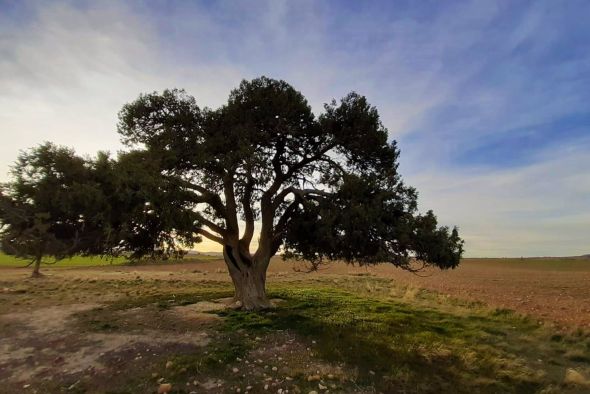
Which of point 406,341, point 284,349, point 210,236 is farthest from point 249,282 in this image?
point 406,341

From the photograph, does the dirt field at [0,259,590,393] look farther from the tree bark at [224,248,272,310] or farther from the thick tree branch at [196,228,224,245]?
the thick tree branch at [196,228,224,245]

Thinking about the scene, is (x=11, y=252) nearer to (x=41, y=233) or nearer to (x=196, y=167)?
(x=41, y=233)

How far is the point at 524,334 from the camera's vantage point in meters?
20.7

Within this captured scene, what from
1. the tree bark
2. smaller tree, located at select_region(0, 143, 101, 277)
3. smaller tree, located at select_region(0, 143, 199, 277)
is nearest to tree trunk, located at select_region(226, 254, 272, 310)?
the tree bark

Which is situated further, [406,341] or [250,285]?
[250,285]

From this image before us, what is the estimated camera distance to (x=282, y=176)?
26.1 meters

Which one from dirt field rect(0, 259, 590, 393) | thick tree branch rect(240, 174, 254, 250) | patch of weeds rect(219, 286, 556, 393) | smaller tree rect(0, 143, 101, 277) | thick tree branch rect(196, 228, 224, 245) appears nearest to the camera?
dirt field rect(0, 259, 590, 393)

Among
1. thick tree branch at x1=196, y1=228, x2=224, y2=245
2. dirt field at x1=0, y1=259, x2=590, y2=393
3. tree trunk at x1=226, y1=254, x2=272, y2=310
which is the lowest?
dirt field at x1=0, y1=259, x2=590, y2=393

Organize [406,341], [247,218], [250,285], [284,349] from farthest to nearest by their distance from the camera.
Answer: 1. [247,218]
2. [250,285]
3. [406,341]
4. [284,349]

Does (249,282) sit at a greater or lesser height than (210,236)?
lesser

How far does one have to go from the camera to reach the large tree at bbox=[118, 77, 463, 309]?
828 inches

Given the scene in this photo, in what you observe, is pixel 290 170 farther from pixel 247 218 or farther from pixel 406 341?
pixel 406 341

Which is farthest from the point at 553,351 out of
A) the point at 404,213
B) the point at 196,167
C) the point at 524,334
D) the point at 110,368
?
the point at 196,167

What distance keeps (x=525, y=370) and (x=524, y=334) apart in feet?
20.7
